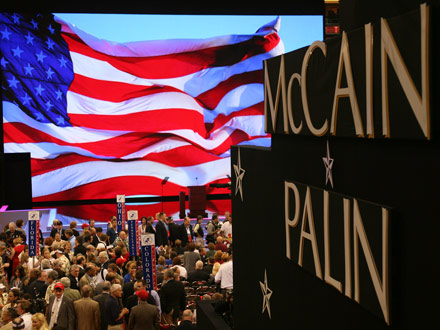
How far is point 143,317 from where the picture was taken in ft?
28.0

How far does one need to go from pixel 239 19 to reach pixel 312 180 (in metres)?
18.9

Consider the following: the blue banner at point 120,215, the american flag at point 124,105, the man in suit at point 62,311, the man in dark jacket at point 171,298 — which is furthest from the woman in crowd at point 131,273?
the american flag at point 124,105

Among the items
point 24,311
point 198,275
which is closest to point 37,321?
point 24,311

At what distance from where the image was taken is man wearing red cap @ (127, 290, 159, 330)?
852 centimetres

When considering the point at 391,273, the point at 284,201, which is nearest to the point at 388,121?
the point at 391,273

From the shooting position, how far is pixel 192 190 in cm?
1986

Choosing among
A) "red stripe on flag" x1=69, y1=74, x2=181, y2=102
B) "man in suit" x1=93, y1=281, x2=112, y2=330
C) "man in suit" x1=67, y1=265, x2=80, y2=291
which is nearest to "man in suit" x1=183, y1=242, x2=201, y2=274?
"man in suit" x1=67, y1=265, x2=80, y2=291

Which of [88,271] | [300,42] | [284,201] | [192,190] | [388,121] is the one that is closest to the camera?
[388,121]

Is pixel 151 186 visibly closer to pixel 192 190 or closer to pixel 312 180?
pixel 192 190

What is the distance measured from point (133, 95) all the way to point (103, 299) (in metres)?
13.6

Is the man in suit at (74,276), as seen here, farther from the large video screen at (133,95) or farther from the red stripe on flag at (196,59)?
the red stripe on flag at (196,59)

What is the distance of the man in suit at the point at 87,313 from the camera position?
8.84 m

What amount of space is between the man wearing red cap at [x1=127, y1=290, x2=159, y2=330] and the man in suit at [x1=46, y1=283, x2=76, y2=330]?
0.88 metres

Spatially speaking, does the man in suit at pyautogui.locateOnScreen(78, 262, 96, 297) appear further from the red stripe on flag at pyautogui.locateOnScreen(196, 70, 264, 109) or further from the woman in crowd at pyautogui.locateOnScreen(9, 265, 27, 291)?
the red stripe on flag at pyautogui.locateOnScreen(196, 70, 264, 109)
